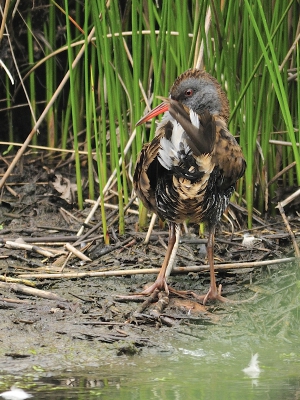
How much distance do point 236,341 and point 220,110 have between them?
1642 mm

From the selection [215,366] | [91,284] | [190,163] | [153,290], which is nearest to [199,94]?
[190,163]

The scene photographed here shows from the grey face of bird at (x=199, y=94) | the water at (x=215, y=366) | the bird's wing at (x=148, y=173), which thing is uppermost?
the grey face of bird at (x=199, y=94)

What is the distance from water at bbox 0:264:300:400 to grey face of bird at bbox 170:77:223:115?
1.24 m

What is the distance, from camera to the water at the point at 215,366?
325 cm

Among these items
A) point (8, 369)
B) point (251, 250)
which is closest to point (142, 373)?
point (8, 369)

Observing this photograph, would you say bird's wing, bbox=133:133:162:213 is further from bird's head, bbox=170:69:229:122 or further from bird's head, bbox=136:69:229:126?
bird's head, bbox=170:69:229:122

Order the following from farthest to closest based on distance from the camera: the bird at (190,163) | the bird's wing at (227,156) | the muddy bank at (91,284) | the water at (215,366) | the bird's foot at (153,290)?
Answer: the bird's foot at (153,290) → the bird's wing at (227,156) → the bird at (190,163) → the muddy bank at (91,284) → the water at (215,366)

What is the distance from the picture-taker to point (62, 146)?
680 cm

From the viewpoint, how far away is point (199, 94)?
16.1 feet

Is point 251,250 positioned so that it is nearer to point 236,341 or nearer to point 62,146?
point 236,341

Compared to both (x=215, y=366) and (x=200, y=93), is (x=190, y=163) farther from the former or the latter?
(x=215, y=366)

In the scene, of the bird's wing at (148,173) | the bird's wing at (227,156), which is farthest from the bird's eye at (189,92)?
the bird's wing at (148,173)

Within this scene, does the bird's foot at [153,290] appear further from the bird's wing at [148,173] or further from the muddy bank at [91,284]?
the bird's wing at [148,173]

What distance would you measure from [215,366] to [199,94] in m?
1.94
